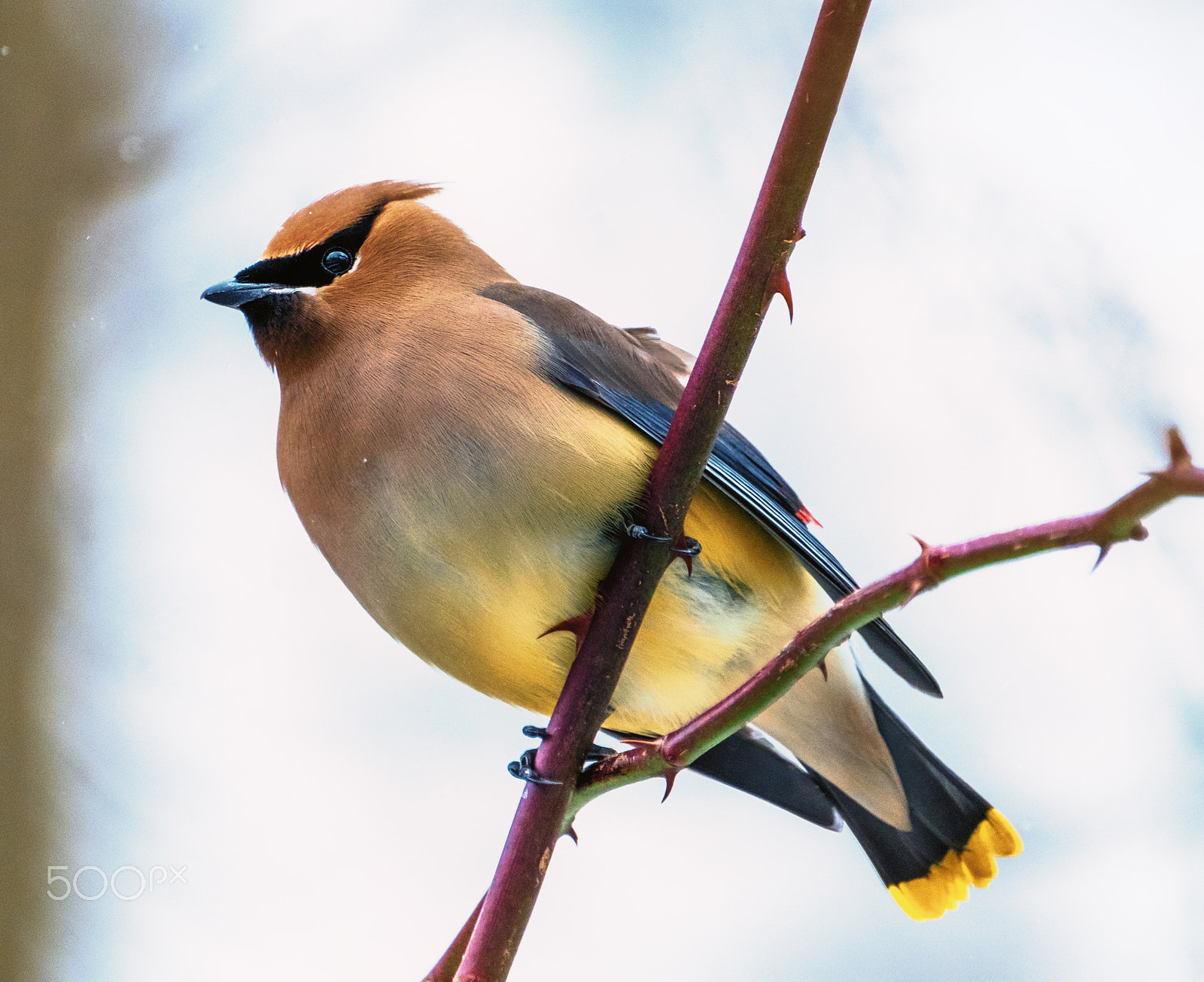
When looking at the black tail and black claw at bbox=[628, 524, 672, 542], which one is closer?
black claw at bbox=[628, 524, 672, 542]

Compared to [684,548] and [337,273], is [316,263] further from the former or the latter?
[684,548]

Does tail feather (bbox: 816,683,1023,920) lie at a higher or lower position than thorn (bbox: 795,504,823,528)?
lower

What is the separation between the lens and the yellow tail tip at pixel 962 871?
1.79 m

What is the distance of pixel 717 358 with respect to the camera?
3.14ft

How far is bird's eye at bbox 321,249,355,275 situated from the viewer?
1.58 meters

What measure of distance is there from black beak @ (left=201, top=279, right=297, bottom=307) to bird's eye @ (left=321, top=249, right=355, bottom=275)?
3.6 inches

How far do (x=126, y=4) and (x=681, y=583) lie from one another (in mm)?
1515

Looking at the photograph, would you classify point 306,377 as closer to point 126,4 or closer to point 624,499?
point 624,499

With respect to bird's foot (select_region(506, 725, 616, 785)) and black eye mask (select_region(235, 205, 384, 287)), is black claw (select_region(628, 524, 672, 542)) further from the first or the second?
black eye mask (select_region(235, 205, 384, 287))

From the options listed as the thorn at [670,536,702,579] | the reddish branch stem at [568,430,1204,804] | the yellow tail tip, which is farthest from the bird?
the reddish branch stem at [568,430,1204,804]

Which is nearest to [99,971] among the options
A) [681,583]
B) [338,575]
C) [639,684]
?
[338,575]

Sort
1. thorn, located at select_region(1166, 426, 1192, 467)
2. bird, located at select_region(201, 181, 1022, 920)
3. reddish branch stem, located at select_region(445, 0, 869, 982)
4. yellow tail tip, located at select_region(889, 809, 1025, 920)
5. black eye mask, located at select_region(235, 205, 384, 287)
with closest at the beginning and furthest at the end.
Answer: thorn, located at select_region(1166, 426, 1192, 467) → reddish branch stem, located at select_region(445, 0, 869, 982) → bird, located at select_region(201, 181, 1022, 920) → black eye mask, located at select_region(235, 205, 384, 287) → yellow tail tip, located at select_region(889, 809, 1025, 920)

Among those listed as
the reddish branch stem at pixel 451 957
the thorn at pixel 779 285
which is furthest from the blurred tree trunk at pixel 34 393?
Answer: the thorn at pixel 779 285

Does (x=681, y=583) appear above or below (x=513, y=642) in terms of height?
above
